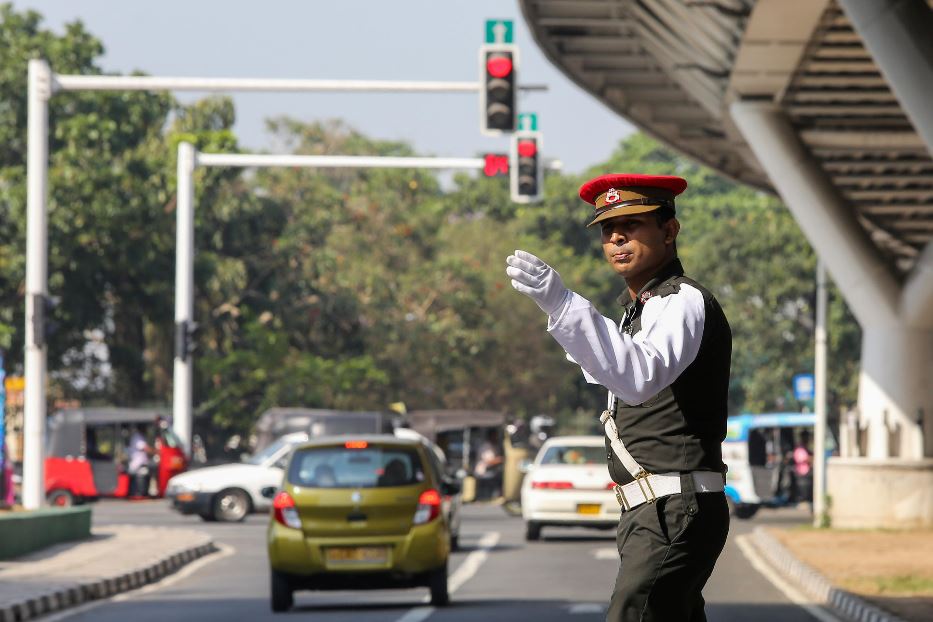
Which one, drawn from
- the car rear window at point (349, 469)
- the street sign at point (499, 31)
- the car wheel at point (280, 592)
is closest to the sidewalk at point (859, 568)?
the car rear window at point (349, 469)

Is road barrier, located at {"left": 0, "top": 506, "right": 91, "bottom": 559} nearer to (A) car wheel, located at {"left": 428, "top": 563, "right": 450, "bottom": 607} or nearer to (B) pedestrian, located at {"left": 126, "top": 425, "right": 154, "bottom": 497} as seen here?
(A) car wheel, located at {"left": 428, "top": 563, "right": 450, "bottom": 607}

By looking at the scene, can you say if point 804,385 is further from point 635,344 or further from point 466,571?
point 635,344

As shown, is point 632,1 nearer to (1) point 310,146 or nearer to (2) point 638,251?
(2) point 638,251

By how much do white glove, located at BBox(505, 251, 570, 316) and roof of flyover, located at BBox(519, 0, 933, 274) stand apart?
64.2 feet

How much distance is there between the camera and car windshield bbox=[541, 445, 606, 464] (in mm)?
29297

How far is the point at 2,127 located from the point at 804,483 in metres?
24.1

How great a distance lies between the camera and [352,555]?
55.7 ft

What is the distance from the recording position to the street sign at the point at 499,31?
73.6 feet

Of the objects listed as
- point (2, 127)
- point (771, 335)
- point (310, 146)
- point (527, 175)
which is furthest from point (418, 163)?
point (310, 146)

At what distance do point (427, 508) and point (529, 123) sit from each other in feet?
35.2

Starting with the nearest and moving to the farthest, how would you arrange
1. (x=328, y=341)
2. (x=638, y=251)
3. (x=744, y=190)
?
1. (x=638, y=251)
2. (x=328, y=341)
3. (x=744, y=190)

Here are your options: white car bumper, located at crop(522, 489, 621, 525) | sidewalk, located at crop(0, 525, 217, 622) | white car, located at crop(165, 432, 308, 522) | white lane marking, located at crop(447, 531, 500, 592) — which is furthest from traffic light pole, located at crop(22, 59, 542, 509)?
white car, located at crop(165, 432, 308, 522)

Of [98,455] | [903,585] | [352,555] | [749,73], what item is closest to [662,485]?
[352,555]

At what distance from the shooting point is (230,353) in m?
58.4
